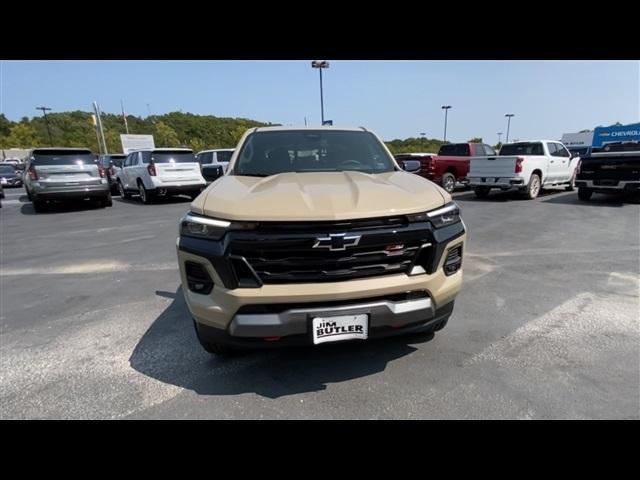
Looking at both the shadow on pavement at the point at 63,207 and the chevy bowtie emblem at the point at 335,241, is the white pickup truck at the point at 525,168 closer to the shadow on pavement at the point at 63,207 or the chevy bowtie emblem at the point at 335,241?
the chevy bowtie emblem at the point at 335,241

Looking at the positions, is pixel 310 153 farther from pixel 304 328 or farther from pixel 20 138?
pixel 20 138

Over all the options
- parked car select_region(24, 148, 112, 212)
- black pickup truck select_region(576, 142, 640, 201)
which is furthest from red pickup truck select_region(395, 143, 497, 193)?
parked car select_region(24, 148, 112, 212)

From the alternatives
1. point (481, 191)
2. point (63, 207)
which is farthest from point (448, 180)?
point (63, 207)

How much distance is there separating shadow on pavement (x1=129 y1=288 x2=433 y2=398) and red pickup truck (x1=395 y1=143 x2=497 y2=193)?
12.2m

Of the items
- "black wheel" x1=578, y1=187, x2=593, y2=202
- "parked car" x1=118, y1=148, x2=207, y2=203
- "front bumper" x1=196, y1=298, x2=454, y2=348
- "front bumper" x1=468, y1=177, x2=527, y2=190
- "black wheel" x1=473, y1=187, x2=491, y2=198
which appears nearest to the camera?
"front bumper" x1=196, y1=298, x2=454, y2=348

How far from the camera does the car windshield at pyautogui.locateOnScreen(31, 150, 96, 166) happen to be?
400 inches

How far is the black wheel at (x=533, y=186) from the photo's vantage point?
1160cm

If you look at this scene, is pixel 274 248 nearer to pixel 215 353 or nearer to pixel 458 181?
pixel 215 353

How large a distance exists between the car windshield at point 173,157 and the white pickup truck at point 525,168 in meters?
10.0

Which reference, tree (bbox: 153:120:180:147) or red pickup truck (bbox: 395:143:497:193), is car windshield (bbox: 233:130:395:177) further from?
tree (bbox: 153:120:180:147)

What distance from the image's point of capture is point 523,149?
12648 mm
